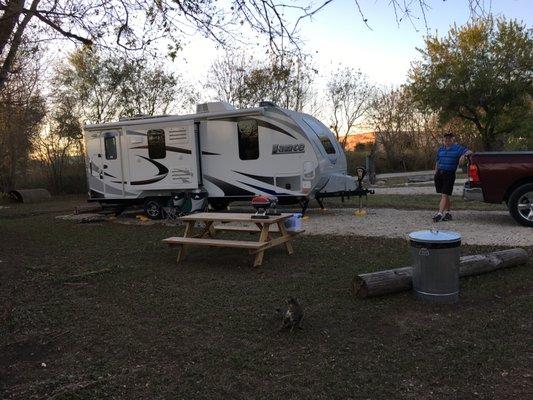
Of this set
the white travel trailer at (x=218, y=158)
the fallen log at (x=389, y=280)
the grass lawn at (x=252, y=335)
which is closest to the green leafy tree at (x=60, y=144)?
the white travel trailer at (x=218, y=158)

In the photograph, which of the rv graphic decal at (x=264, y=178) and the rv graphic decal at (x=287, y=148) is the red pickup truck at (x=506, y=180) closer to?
the rv graphic decal at (x=287, y=148)

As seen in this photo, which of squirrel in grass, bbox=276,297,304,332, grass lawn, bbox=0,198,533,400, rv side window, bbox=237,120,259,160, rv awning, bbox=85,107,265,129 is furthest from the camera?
rv side window, bbox=237,120,259,160

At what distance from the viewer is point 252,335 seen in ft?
14.3

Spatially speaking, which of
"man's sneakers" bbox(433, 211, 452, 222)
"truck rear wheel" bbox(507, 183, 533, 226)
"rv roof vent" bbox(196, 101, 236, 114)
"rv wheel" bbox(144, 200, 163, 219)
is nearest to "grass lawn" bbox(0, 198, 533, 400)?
"truck rear wheel" bbox(507, 183, 533, 226)

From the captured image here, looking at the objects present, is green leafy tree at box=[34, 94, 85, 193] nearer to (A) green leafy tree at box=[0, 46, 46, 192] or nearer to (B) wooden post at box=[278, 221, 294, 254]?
(A) green leafy tree at box=[0, 46, 46, 192]

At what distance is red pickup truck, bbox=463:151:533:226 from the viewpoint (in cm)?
916

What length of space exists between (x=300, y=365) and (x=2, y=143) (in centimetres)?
2406

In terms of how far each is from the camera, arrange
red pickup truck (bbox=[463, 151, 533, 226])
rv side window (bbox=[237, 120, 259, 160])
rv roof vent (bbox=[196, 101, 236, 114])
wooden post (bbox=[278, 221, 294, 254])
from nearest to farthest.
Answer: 1. wooden post (bbox=[278, 221, 294, 254])
2. red pickup truck (bbox=[463, 151, 533, 226])
3. rv side window (bbox=[237, 120, 259, 160])
4. rv roof vent (bbox=[196, 101, 236, 114])

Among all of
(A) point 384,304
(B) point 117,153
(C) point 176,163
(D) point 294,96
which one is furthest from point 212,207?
(D) point 294,96

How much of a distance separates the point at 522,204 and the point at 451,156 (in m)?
1.57

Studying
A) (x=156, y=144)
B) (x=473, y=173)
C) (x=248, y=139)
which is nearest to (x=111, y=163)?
(x=156, y=144)

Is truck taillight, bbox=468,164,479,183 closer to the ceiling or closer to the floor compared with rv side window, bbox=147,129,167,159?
closer to the floor

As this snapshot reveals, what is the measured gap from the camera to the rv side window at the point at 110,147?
1380cm

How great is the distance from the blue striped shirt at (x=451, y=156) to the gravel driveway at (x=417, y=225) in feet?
3.66
